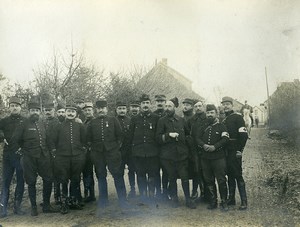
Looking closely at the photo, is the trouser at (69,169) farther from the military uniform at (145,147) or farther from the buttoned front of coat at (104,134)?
the military uniform at (145,147)

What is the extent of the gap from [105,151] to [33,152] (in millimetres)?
1317

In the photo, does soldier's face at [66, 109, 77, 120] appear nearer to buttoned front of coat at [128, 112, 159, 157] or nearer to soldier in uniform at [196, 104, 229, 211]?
buttoned front of coat at [128, 112, 159, 157]

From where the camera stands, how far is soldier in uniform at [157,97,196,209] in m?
6.77

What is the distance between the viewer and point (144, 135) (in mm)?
7129

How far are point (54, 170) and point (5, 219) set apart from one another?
3.83ft

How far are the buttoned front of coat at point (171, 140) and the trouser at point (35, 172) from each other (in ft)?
7.04

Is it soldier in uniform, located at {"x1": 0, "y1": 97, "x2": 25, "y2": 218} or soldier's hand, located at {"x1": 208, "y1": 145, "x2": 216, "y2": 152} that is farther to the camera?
soldier in uniform, located at {"x1": 0, "y1": 97, "x2": 25, "y2": 218}

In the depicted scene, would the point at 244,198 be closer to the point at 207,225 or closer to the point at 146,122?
the point at 207,225

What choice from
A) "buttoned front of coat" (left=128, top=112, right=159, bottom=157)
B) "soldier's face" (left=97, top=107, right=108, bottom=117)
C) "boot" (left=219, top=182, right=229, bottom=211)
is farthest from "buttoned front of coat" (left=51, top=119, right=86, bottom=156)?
"boot" (left=219, top=182, right=229, bottom=211)

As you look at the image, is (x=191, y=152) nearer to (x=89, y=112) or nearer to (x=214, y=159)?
(x=214, y=159)

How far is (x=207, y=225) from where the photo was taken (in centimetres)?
547

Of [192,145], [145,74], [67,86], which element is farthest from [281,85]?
[192,145]

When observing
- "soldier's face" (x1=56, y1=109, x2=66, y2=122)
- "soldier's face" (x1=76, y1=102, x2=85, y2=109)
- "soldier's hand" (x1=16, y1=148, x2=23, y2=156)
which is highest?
"soldier's face" (x1=76, y1=102, x2=85, y2=109)

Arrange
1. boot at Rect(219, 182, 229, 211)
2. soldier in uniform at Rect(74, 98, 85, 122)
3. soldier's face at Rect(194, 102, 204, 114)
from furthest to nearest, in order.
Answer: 1. soldier in uniform at Rect(74, 98, 85, 122)
2. soldier's face at Rect(194, 102, 204, 114)
3. boot at Rect(219, 182, 229, 211)
